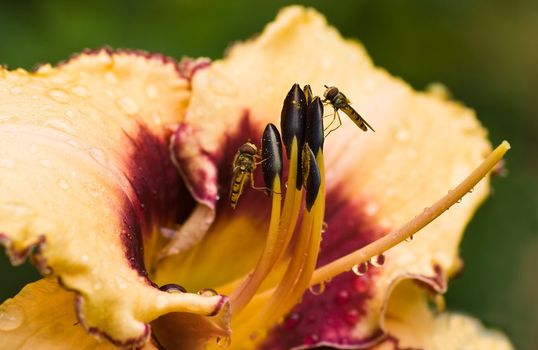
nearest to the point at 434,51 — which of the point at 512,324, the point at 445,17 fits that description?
the point at 445,17

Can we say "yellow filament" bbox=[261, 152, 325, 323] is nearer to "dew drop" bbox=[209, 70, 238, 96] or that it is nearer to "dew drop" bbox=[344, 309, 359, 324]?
"dew drop" bbox=[344, 309, 359, 324]

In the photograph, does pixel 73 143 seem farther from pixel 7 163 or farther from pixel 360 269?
pixel 360 269

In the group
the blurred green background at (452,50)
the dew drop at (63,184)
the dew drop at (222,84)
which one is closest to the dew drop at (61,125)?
the dew drop at (63,184)

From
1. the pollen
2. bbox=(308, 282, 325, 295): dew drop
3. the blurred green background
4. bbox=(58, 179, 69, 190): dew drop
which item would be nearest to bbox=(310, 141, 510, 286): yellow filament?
the pollen

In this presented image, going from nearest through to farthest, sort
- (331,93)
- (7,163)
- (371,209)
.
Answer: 1. (7,163)
2. (331,93)
3. (371,209)

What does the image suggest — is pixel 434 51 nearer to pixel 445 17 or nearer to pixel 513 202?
pixel 445 17

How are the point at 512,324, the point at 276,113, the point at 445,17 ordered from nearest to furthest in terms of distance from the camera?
the point at 276,113 → the point at 512,324 → the point at 445,17

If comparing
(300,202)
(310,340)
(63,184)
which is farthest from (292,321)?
(63,184)
